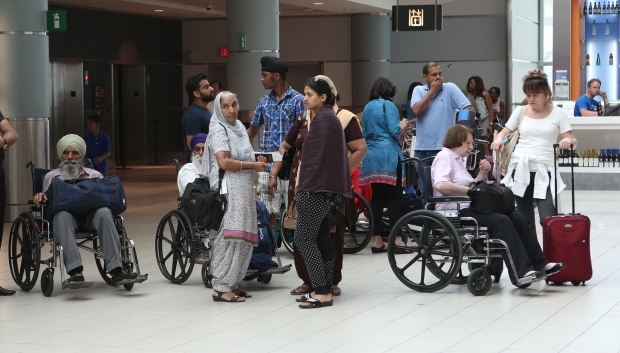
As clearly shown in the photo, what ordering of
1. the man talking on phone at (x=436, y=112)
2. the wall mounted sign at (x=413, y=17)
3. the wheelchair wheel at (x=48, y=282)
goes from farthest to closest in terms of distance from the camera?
the wall mounted sign at (x=413, y=17)
the man talking on phone at (x=436, y=112)
the wheelchair wheel at (x=48, y=282)

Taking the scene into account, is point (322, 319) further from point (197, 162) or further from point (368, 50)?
point (368, 50)

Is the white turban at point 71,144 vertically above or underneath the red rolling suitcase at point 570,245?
above

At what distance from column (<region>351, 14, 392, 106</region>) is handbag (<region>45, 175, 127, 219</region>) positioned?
15685mm

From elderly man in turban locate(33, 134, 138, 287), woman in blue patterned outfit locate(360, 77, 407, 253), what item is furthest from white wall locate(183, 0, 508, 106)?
elderly man in turban locate(33, 134, 138, 287)

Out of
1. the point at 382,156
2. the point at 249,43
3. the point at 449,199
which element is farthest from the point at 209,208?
the point at 249,43

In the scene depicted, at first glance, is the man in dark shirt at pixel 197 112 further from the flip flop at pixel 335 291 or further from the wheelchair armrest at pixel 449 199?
the wheelchair armrest at pixel 449 199

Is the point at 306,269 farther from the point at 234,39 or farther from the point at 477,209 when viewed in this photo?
the point at 234,39

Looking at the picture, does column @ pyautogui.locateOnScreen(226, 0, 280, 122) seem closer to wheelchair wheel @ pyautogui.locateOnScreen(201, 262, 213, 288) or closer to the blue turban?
the blue turban

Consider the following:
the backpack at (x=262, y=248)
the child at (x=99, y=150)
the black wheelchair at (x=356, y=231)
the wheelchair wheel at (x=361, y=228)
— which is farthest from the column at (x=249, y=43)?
the backpack at (x=262, y=248)

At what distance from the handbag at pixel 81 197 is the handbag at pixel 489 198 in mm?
2441

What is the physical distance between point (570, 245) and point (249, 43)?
8870 millimetres

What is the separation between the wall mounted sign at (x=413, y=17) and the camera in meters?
19.8

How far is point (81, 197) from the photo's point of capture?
25.4 feet

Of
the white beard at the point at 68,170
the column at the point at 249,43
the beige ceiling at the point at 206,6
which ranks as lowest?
the white beard at the point at 68,170
